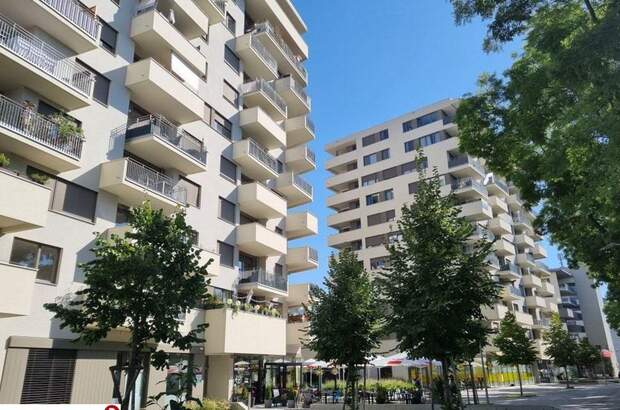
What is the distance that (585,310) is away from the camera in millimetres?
98000

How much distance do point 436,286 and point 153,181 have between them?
1289cm

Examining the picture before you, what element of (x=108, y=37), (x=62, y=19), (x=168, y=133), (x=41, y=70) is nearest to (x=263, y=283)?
(x=168, y=133)

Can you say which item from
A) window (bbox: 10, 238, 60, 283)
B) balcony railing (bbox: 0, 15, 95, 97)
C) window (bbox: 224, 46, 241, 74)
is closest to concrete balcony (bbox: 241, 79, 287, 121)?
window (bbox: 224, 46, 241, 74)

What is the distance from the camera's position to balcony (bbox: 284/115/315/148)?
115 ft

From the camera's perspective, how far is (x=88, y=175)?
19141 millimetres

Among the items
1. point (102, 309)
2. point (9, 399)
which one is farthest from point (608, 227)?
point (9, 399)

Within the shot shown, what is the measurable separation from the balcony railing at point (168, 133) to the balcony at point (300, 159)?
10.4 metres

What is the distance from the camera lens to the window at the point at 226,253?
26.6 m

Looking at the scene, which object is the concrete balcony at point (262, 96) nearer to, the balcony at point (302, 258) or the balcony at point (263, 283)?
the balcony at point (302, 258)

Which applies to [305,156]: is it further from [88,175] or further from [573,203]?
[573,203]

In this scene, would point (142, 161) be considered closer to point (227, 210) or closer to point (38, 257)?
point (227, 210)

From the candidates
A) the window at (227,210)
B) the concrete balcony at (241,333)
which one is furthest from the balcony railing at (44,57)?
the concrete balcony at (241,333)

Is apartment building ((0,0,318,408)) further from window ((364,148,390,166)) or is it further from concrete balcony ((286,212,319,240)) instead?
window ((364,148,390,166))

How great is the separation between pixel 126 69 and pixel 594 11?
712 inches
